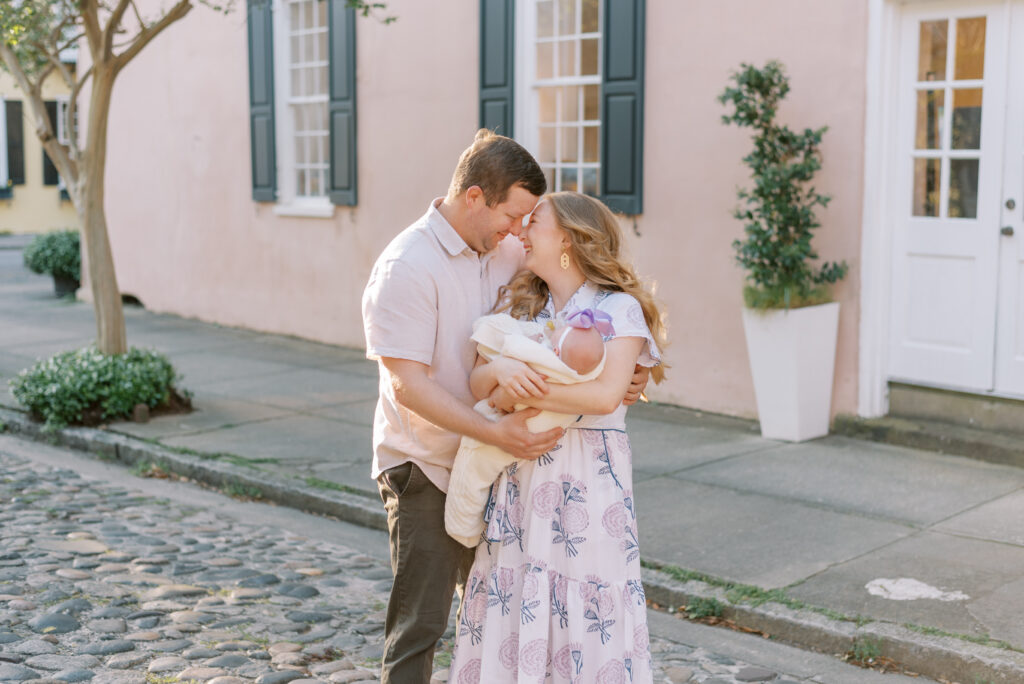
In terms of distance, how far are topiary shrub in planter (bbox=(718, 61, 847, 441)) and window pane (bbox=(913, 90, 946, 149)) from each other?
62cm

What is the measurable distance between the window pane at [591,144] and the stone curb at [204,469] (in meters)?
3.96

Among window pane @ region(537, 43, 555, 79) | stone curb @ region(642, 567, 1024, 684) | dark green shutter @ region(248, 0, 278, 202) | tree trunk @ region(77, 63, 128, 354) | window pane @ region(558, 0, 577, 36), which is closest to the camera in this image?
stone curb @ region(642, 567, 1024, 684)

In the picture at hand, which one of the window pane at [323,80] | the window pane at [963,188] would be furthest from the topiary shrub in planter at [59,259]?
the window pane at [963,188]

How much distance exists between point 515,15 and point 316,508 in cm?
476

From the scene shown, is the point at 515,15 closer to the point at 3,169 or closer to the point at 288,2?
the point at 288,2

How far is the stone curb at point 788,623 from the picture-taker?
14.2 feet

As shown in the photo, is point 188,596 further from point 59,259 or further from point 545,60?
point 59,259

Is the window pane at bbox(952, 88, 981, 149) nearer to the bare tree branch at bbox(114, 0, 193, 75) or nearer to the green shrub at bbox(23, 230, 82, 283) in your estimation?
the bare tree branch at bbox(114, 0, 193, 75)

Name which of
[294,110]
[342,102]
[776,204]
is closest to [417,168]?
[342,102]

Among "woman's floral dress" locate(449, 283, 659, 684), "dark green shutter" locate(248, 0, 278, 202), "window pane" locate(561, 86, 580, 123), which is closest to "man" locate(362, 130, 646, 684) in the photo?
"woman's floral dress" locate(449, 283, 659, 684)

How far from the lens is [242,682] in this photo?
14.0 ft

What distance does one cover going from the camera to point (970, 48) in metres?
7.30

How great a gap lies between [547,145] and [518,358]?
7.02 meters

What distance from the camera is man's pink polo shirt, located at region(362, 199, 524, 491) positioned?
3150mm
